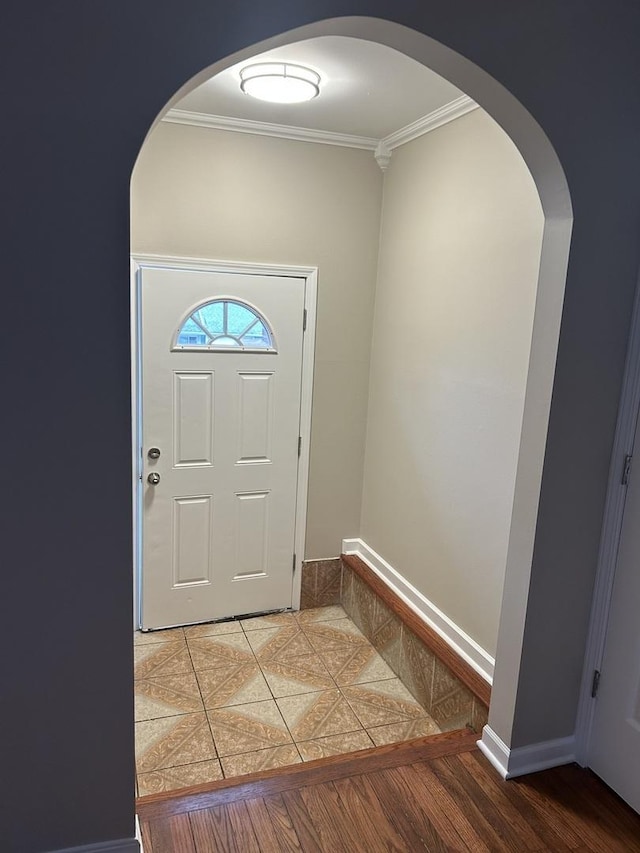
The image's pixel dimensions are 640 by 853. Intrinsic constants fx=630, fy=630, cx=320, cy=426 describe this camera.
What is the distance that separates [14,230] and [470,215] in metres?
1.94

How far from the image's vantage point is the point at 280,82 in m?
2.48

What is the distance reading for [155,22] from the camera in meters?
1.29

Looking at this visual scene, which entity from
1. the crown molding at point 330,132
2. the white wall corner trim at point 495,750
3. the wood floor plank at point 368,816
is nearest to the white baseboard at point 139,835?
the wood floor plank at point 368,816

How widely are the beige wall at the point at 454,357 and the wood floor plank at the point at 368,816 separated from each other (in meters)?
0.85

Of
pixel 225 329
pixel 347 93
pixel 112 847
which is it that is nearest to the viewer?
pixel 112 847

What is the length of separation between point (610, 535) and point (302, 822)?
4.17 feet

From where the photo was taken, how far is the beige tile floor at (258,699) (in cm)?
257

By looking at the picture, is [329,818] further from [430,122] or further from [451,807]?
[430,122]

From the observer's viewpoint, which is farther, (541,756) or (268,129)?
(268,129)

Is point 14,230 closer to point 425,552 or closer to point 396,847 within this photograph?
point 396,847

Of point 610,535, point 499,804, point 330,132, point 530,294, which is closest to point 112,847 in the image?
point 499,804

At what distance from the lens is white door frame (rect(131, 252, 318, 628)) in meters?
3.16

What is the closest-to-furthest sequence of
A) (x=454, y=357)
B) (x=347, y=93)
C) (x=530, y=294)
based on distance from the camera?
Answer: (x=530, y=294) → (x=347, y=93) → (x=454, y=357)

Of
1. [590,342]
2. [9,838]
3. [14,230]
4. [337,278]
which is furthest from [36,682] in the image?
[337,278]
